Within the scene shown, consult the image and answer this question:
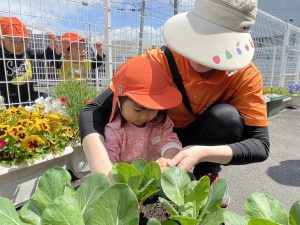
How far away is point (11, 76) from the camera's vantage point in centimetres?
230

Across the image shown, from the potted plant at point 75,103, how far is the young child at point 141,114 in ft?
2.62

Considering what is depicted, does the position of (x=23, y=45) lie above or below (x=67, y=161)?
above

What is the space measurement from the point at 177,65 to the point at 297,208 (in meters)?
0.94

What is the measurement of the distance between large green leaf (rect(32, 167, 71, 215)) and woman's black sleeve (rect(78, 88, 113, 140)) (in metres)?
0.60

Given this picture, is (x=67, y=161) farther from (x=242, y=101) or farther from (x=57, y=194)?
(x=57, y=194)

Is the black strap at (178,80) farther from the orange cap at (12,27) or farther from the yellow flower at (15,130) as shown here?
the orange cap at (12,27)

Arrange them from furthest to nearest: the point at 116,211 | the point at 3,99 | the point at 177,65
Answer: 1. the point at 3,99
2. the point at 177,65
3. the point at 116,211

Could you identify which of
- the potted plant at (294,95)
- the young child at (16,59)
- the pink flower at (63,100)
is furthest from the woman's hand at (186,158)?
the potted plant at (294,95)

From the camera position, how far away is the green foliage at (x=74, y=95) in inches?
85.7

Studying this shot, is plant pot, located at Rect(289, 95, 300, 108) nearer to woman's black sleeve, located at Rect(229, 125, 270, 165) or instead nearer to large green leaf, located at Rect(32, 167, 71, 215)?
woman's black sleeve, located at Rect(229, 125, 270, 165)

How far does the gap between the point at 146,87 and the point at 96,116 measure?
0.28 metres

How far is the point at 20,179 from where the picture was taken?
171 cm

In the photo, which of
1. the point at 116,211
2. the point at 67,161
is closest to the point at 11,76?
the point at 67,161

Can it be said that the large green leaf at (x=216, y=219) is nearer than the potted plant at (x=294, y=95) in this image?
Yes
